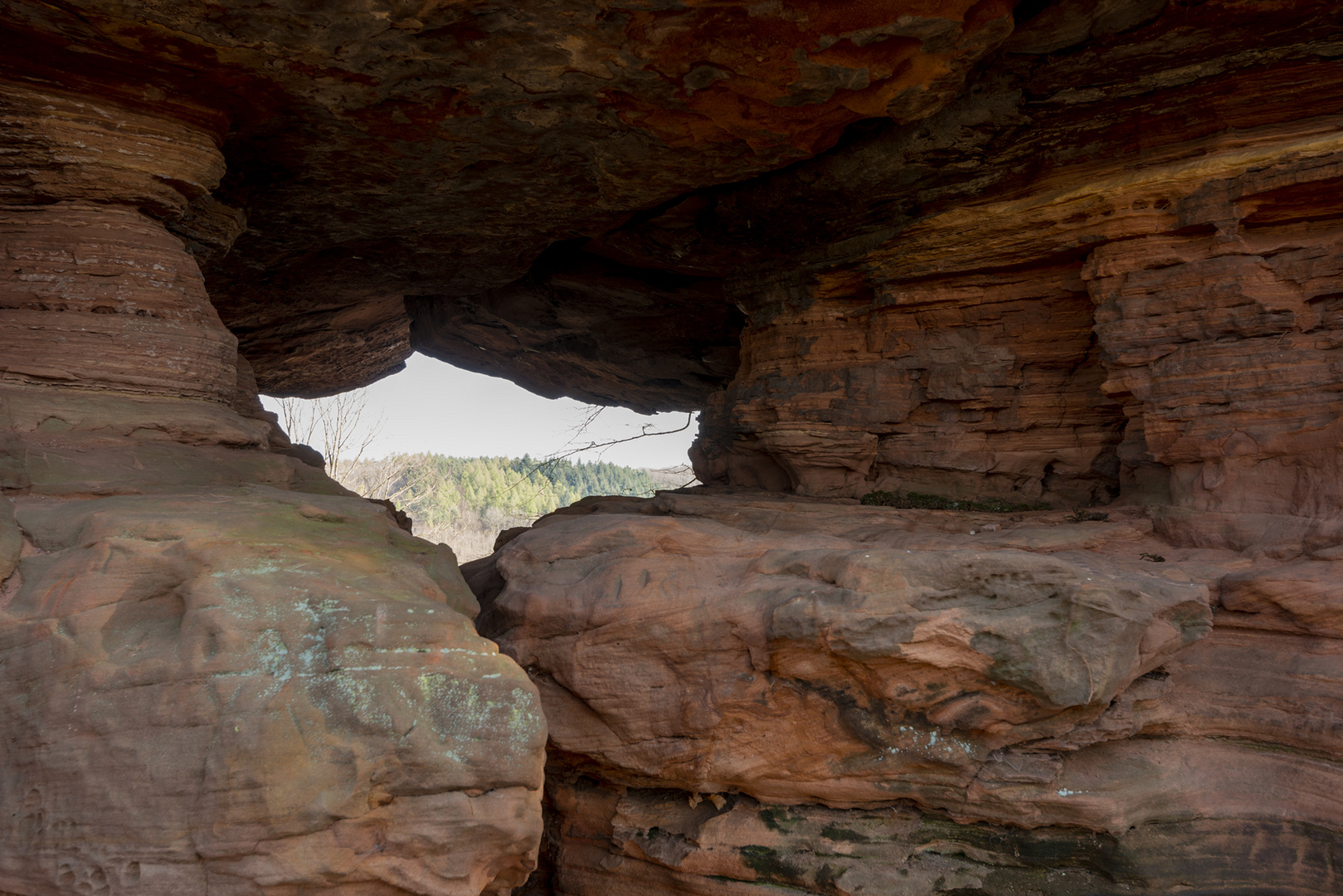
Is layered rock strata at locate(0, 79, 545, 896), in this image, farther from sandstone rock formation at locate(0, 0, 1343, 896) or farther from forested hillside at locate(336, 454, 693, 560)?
forested hillside at locate(336, 454, 693, 560)

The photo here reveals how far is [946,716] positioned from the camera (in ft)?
19.4

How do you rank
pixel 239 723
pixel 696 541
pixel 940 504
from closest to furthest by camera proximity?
pixel 239 723 < pixel 696 541 < pixel 940 504

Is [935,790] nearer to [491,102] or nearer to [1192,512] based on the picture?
[1192,512]

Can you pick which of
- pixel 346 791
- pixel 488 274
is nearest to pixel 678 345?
pixel 488 274

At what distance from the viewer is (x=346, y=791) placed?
13.8 ft

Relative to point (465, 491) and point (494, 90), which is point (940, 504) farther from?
point (465, 491)

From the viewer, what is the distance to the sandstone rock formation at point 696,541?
435cm

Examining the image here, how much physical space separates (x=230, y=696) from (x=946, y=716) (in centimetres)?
491

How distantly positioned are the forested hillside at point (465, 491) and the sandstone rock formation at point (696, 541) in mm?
21171

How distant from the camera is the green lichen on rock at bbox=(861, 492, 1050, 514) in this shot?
897 centimetres

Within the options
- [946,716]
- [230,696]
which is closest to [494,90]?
[230,696]

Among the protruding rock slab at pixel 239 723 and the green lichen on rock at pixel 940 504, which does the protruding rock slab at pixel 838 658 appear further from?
the green lichen on rock at pixel 940 504

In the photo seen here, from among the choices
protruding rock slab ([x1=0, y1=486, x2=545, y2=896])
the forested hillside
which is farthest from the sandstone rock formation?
the forested hillside

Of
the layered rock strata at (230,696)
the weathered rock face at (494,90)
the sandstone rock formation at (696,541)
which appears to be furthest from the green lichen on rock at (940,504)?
the layered rock strata at (230,696)
